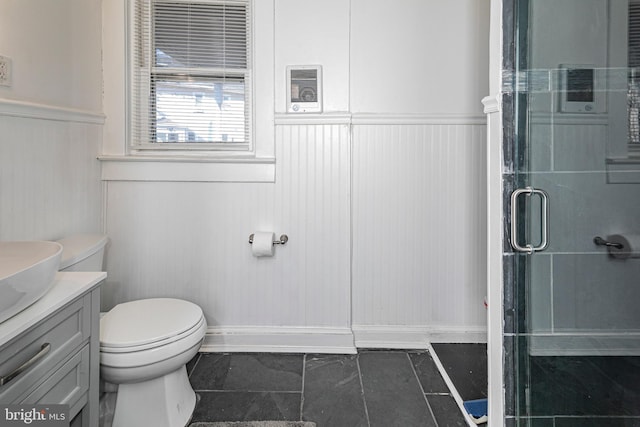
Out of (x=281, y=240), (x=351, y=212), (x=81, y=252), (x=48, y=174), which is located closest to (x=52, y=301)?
(x=81, y=252)

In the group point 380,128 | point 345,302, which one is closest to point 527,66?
point 380,128

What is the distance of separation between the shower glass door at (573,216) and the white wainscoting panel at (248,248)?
0.99 metres

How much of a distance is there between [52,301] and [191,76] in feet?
5.00

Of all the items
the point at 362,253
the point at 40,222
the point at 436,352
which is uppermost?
the point at 40,222

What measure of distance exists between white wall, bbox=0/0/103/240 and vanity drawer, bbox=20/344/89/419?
0.71 metres

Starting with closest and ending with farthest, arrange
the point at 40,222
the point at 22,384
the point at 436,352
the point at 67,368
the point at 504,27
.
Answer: the point at 22,384 < the point at 67,368 < the point at 504,27 < the point at 40,222 < the point at 436,352

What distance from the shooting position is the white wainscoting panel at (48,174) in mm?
1385

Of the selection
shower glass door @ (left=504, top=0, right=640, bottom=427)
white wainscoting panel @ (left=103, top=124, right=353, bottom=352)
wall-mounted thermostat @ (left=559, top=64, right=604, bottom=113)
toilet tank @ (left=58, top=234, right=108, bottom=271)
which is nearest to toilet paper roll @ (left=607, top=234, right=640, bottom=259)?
shower glass door @ (left=504, top=0, right=640, bottom=427)

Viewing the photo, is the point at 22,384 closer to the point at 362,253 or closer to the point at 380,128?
the point at 362,253

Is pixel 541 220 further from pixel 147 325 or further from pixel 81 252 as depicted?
pixel 81 252

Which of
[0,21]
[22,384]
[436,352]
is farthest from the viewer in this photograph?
[436,352]

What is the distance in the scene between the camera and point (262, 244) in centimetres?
191

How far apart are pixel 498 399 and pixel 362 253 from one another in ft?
3.32

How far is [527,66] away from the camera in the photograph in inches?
45.0
